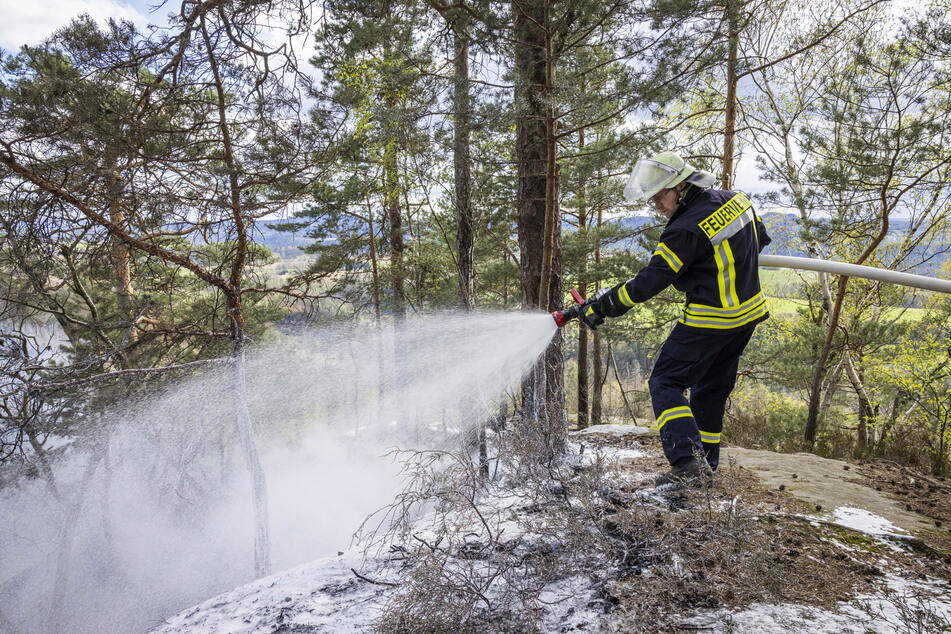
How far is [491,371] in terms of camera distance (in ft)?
18.3

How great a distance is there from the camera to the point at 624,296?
11.2ft

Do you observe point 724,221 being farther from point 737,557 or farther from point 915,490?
point 915,490

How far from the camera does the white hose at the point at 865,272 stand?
3959 mm

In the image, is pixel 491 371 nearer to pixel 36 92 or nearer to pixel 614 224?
pixel 36 92

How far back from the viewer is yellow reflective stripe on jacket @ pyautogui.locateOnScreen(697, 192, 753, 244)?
322 cm

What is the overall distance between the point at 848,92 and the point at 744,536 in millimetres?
8100

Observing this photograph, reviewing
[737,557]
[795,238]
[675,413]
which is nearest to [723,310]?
[675,413]

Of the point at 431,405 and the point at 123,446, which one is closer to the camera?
the point at 431,405

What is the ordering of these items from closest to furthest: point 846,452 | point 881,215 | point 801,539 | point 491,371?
point 801,539 → point 491,371 → point 846,452 → point 881,215

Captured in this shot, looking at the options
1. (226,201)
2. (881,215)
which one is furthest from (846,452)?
(226,201)

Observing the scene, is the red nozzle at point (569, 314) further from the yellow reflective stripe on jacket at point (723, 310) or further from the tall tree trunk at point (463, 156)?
the tall tree trunk at point (463, 156)

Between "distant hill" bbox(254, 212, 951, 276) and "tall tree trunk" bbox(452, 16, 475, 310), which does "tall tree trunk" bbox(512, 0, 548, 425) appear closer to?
"tall tree trunk" bbox(452, 16, 475, 310)

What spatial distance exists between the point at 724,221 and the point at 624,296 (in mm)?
842

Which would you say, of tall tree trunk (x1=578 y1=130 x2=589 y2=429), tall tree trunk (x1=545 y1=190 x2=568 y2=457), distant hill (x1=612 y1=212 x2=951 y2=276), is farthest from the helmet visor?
tall tree trunk (x1=578 y1=130 x2=589 y2=429)
